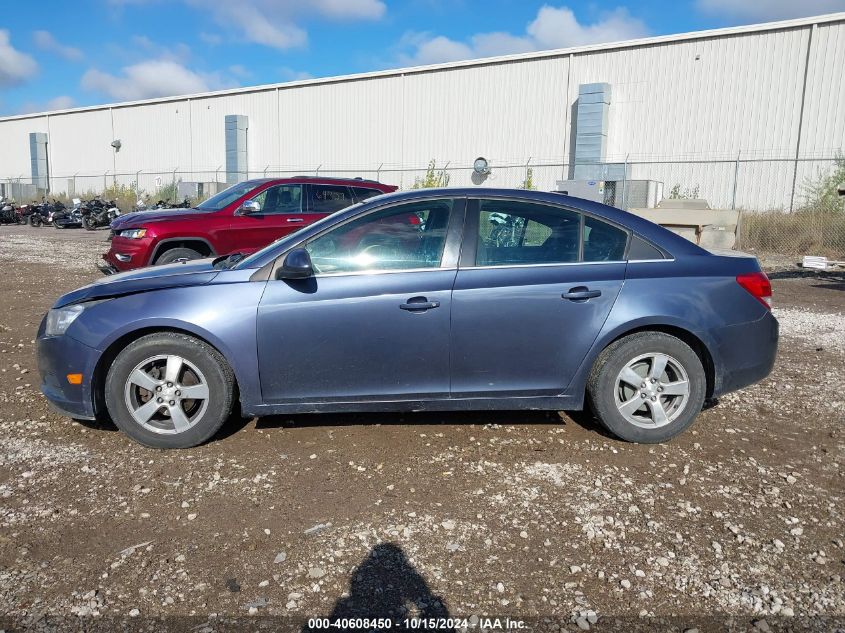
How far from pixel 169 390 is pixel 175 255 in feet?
18.5

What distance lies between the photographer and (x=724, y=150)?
22266 millimetres

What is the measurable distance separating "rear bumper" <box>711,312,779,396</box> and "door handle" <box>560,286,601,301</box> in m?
0.81

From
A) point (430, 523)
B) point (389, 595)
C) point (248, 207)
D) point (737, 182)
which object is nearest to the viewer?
point (389, 595)

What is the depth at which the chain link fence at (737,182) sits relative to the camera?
17.6 metres

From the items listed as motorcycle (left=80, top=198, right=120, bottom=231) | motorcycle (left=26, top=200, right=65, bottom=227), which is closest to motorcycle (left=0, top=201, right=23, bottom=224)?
motorcycle (left=26, top=200, right=65, bottom=227)

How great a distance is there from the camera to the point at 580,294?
411cm

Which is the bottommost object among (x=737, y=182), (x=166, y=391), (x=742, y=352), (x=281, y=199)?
(x=166, y=391)

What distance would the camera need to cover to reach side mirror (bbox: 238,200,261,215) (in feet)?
30.9

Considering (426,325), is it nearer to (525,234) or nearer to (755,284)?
(525,234)

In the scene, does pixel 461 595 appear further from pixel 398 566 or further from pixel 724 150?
pixel 724 150

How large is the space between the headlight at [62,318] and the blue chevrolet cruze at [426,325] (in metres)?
0.01

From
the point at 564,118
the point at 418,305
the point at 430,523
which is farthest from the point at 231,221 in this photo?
the point at 564,118

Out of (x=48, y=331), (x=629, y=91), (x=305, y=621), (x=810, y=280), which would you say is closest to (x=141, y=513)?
(x=305, y=621)

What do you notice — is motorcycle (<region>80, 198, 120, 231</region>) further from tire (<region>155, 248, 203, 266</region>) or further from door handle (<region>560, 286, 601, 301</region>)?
door handle (<region>560, 286, 601, 301</region>)
